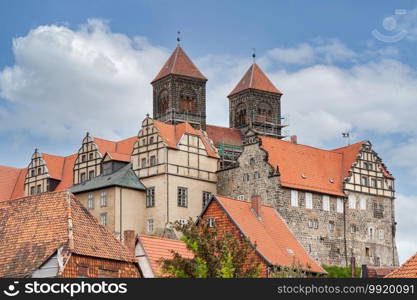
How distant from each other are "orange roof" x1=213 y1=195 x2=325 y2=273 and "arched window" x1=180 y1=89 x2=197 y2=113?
145 feet

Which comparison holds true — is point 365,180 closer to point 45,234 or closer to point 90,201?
point 90,201

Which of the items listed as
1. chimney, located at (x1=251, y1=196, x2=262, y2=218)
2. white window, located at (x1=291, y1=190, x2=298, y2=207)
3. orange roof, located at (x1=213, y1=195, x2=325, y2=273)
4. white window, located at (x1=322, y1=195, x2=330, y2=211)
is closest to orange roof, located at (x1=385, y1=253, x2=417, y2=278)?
orange roof, located at (x1=213, y1=195, x2=325, y2=273)

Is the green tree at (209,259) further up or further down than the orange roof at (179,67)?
further down

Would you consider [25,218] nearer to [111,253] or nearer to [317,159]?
[111,253]

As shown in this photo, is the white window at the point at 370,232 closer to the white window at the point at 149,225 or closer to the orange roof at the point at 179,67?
the white window at the point at 149,225

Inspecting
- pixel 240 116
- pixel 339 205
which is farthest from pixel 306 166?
pixel 240 116

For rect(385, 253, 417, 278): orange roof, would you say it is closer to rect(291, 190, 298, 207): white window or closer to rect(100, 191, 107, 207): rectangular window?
rect(291, 190, 298, 207): white window

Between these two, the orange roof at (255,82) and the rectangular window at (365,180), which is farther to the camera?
the orange roof at (255,82)

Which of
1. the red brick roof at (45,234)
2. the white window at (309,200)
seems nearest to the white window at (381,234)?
the white window at (309,200)

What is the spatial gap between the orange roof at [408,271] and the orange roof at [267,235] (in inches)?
924

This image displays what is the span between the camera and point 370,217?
89000 mm

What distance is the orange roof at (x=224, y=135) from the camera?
10206cm

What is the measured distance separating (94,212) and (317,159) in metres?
19.1

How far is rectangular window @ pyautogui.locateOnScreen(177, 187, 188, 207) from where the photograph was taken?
84.6 meters
